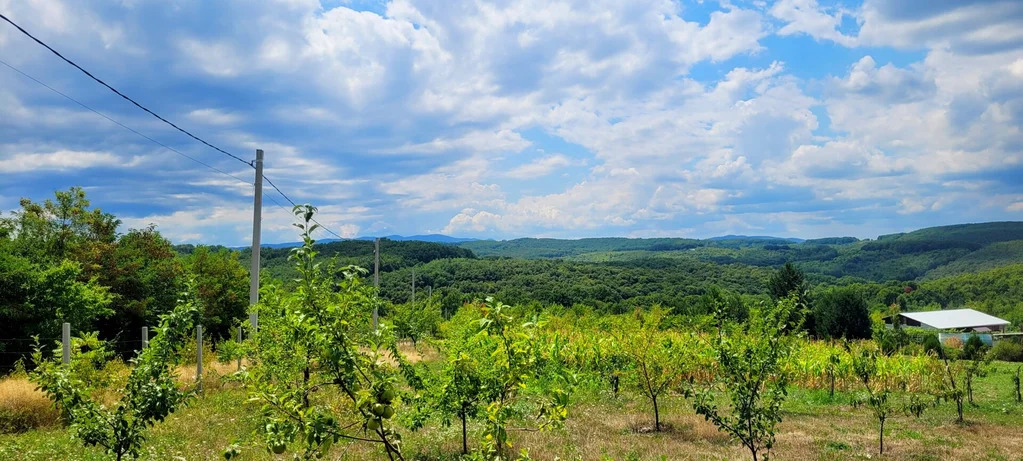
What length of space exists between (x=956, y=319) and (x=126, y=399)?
92662mm

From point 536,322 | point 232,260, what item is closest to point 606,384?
point 536,322

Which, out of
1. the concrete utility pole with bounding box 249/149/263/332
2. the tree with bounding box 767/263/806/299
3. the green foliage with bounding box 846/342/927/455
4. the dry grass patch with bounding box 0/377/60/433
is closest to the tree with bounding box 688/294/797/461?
the green foliage with bounding box 846/342/927/455

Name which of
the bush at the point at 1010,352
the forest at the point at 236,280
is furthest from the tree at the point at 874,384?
the bush at the point at 1010,352

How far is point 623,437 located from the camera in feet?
42.1

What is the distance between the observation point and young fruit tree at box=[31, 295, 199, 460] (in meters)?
5.66

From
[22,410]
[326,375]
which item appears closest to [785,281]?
[22,410]

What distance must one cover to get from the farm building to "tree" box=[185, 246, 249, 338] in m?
76.4

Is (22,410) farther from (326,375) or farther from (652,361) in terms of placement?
(652,361)

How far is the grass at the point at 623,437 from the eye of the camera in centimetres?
1055

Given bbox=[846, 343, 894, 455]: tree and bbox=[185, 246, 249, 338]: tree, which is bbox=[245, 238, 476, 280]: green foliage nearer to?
bbox=[185, 246, 249, 338]: tree

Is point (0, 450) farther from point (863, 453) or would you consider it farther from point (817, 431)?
point (817, 431)

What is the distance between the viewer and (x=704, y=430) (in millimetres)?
13859

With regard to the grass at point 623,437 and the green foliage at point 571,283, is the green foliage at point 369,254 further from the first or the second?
the grass at point 623,437

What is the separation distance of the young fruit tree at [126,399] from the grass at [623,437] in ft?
9.00
